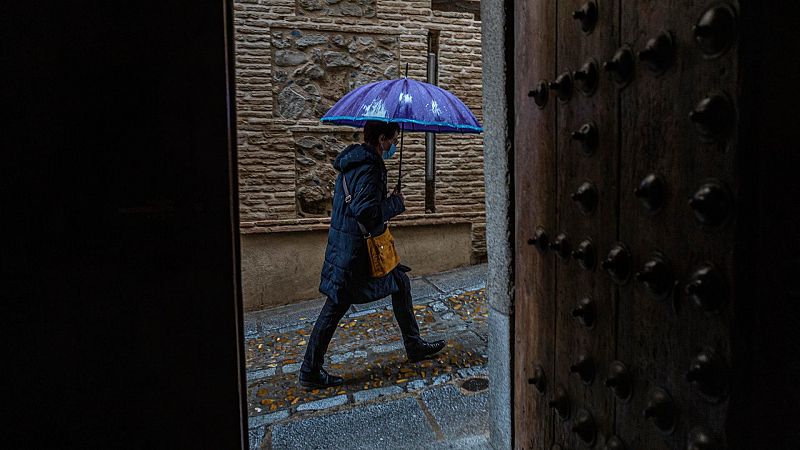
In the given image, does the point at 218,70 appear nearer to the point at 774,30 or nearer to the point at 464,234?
the point at 774,30

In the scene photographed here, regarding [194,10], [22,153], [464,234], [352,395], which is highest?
[194,10]

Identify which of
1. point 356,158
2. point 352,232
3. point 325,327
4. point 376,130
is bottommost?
point 325,327

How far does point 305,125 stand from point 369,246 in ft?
10.9

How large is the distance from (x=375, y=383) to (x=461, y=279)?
2.99 m

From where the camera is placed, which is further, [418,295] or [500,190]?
[418,295]

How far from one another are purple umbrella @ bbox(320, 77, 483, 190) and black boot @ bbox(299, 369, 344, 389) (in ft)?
6.09

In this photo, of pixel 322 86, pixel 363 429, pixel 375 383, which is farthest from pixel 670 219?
pixel 322 86

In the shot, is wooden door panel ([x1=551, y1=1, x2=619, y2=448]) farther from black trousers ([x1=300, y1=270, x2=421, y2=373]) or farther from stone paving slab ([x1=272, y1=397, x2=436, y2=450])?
black trousers ([x1=300, y1=270, x2=421, y2=373])

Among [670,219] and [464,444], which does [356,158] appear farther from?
[670,219]

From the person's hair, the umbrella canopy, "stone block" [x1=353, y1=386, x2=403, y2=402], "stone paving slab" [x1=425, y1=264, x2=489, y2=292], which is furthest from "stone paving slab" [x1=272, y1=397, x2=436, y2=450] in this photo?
"stone paving slab" [x1=425, y1=264, x2=489, y2=292]

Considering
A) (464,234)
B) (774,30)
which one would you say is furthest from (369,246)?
(464,234)

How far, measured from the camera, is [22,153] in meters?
1.31

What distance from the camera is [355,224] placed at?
3.60m

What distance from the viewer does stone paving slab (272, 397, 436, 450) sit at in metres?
2.76
